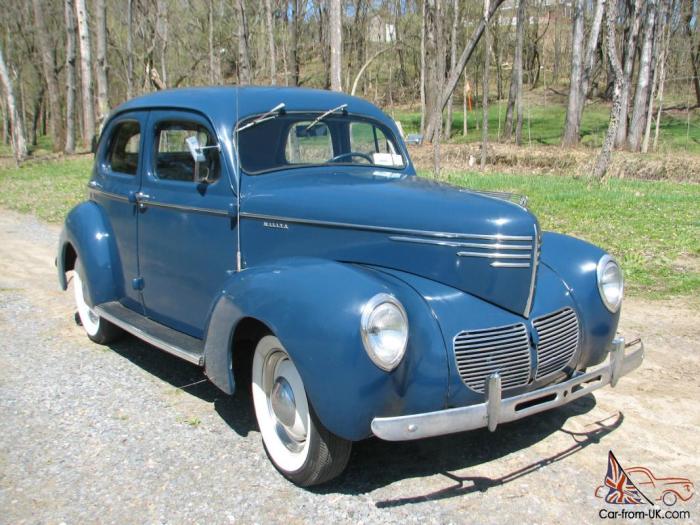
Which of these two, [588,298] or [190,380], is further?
[190,380]

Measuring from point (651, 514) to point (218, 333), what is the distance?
7.23 ft

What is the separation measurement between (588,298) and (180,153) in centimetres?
265

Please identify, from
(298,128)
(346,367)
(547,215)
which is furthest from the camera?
(547,215)

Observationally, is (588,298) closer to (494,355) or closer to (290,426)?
(494,355)

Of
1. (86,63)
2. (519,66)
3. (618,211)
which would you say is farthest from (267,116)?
(519,66)

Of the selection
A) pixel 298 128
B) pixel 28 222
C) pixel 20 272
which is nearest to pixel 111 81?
pixel 28 222

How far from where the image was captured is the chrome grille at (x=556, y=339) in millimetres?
3201

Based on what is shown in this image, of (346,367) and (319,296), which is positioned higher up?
(319,296)

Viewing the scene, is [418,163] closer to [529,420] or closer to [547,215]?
[547,215]

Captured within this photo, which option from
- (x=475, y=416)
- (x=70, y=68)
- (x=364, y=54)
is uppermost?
(x=364, y=54)

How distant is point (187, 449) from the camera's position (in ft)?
11.4

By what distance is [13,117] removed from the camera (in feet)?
67.9

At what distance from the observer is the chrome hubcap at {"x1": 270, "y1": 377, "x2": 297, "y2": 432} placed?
3.14 metres

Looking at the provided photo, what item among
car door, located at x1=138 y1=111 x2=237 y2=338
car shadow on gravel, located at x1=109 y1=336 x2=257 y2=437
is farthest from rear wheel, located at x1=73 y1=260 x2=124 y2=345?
car door, located at x1=138 y1=111 x2=237 y2=338
